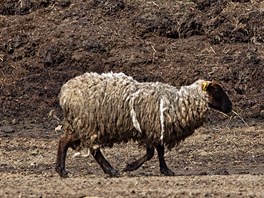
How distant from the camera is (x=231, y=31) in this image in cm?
1964

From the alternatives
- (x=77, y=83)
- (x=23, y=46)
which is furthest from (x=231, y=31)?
(x=77, y=83)

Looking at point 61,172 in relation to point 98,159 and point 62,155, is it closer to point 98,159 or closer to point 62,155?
point 62,155

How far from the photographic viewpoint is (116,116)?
42.5ft

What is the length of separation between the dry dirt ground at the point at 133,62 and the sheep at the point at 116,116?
2.83 feet

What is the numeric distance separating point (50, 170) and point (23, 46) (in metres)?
5.58

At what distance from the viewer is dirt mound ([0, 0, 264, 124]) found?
18375mm

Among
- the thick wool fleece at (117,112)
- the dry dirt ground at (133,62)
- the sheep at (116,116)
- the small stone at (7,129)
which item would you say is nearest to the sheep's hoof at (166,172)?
the sheep at (116,116)

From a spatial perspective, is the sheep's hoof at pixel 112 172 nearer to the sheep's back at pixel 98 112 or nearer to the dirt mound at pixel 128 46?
the sheep's back at pixel 98 112

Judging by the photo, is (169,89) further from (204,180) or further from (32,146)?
(32,146)

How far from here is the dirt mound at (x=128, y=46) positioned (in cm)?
1838

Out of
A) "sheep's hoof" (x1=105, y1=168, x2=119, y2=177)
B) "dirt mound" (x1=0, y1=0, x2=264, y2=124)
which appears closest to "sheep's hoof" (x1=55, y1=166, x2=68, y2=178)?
"sheep's hoof" (x1=105, y1=168, x2=119, y2=177)

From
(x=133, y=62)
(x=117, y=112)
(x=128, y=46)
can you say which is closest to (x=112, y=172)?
(x=117, y=112)

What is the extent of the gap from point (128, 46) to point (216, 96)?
5.73 metres

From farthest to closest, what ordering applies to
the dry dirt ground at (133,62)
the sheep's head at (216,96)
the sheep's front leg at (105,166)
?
the dry dirt ground at (133,62), the sheep's head at (216,96), the sheep's front leg at (105,166)
